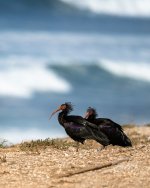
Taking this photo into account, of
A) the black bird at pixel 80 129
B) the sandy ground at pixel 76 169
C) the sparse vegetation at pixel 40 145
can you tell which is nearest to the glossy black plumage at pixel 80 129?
the black bird at pixel 80 129

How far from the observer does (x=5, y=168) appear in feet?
52.0

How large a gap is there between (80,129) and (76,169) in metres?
2.85

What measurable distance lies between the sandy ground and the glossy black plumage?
400mm

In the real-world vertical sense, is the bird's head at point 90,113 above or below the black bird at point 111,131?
above

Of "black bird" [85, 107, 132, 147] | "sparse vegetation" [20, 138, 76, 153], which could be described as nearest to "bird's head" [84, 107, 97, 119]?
"black bird" [85, 107, 132, 147]

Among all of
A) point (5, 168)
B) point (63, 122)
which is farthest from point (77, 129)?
point (5, 168)

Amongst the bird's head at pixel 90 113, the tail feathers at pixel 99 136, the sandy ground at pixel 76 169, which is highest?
the bird's head at pixel 90 113

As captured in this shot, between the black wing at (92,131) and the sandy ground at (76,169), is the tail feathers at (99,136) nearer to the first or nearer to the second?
the black wing at (92,131)

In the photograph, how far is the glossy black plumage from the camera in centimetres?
1808

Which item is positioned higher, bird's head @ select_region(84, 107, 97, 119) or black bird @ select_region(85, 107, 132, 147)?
bird's head @ select_region(84, 107, 97, 119)

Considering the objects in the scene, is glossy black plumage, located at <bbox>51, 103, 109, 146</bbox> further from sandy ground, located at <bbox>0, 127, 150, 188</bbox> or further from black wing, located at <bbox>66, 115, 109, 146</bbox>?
sandy ground, located at <bbox>0, 127, 150, 188</bbox>

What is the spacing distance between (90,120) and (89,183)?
4.65 meters

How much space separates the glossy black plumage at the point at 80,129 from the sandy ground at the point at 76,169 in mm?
400

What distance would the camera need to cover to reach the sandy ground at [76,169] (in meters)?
14.5
